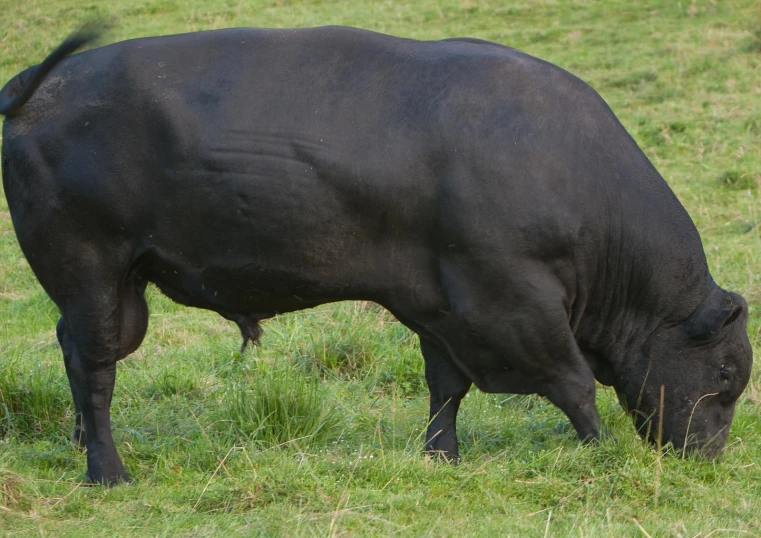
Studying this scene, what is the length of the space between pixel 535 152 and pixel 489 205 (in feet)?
1.00

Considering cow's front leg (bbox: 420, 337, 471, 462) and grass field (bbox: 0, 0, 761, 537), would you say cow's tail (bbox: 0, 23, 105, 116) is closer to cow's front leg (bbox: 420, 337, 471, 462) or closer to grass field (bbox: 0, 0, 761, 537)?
grass field (bbox: 0, 0, 761, 537)

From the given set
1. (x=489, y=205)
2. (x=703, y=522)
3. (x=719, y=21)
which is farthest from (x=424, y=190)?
(x=719, y=21)

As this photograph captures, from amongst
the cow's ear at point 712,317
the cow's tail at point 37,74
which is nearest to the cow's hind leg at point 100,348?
the cow's tail at point 37,74

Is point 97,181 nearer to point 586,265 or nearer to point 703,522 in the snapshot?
point 586,265

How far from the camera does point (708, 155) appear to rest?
10633 millimetres

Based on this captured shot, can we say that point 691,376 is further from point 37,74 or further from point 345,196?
point 37,74

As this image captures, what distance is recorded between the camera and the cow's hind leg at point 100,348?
484cm

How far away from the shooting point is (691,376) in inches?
199

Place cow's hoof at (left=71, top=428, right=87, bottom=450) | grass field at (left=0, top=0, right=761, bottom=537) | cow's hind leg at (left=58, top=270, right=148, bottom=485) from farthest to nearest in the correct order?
1. cow's hoof at (left=71, top=428, right=87, bottom=450)
2. cow's hind leg at (left=58, top=270, right=148, bottom=485)
3. grass field at (left=0, top=0, right=761, bottom=537)

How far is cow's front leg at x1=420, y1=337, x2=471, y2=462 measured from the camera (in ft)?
17.0

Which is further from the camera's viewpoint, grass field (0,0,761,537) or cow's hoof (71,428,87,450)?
cow's hoof (71,428,87,450)

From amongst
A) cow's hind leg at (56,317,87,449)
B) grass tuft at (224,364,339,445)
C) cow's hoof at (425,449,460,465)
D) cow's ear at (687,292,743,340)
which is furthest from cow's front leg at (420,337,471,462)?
cow's hind leg at (56,317,87,449)

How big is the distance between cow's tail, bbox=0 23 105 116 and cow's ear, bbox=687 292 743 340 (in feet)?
9.55

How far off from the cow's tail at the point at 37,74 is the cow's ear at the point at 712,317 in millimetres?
2910
